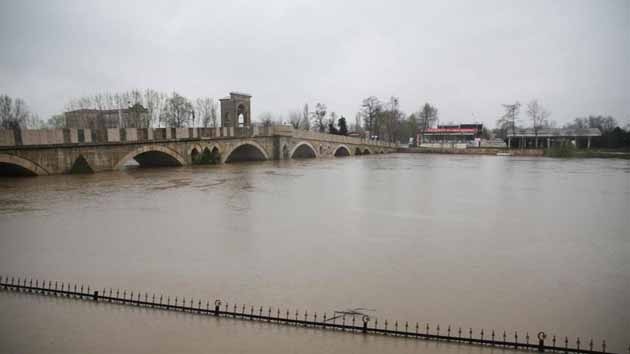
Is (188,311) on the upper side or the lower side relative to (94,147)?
lower

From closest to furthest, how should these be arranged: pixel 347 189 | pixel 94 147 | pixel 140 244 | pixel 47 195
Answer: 1. pixel 140 244
2. pixel 47 195
3. pixel 347 189
4. pixel 94 147

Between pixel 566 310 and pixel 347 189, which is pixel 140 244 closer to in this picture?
pixel 566 310

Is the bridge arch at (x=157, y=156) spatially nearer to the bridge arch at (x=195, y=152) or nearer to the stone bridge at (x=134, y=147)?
the stone bridge at (x=134, y=147)

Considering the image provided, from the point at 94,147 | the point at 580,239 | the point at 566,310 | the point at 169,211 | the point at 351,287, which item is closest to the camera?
the point at 566,310

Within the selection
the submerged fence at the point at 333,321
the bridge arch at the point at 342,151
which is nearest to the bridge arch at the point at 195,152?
the bridge arch at the point at 342,151

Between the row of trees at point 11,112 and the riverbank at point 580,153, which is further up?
the row of trees at point 11,112

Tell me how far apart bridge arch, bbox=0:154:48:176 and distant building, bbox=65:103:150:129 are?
21.0 m

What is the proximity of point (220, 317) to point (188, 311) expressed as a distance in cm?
49

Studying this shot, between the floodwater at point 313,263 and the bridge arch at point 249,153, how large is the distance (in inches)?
848

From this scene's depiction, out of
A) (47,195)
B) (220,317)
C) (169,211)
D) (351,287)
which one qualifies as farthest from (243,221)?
(47,195)

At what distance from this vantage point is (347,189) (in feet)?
67.5

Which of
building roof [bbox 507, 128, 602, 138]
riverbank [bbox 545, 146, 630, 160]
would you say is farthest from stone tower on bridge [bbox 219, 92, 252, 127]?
building roof [bbox 507, 128, 602, 138]

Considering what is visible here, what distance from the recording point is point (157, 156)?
3164 cm

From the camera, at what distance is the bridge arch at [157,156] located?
27.8 m
